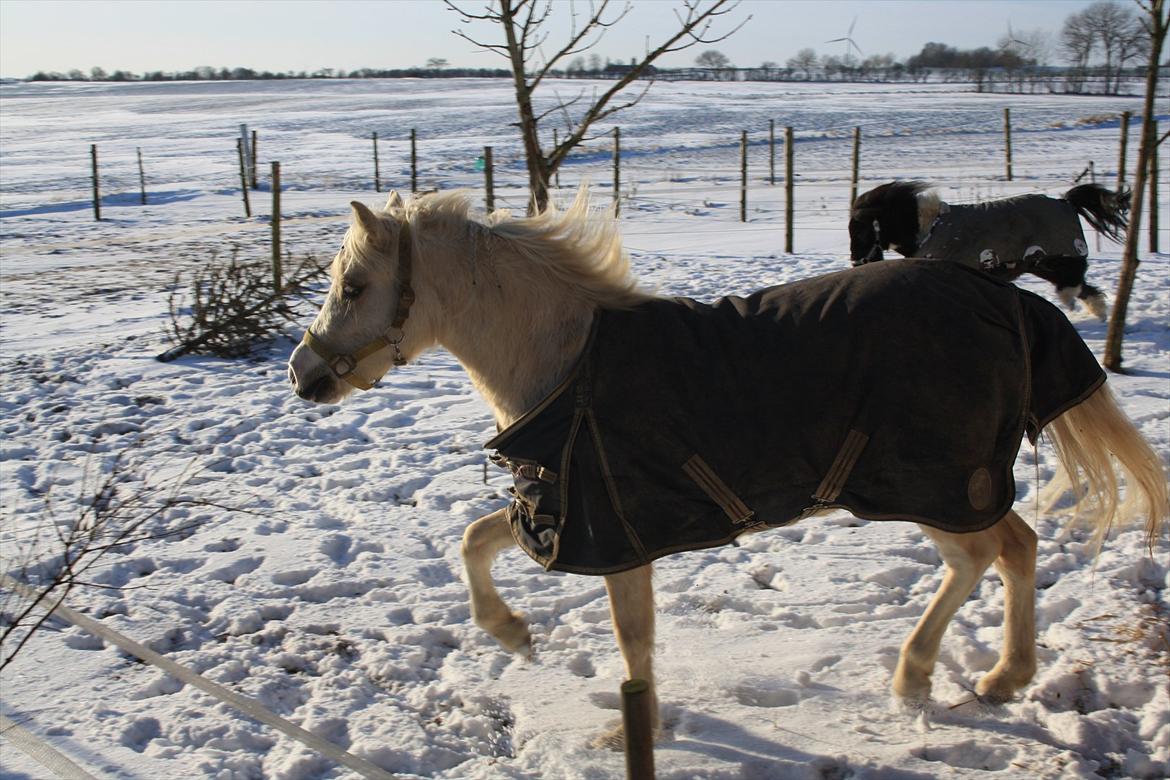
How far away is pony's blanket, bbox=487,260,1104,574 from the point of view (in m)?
2.80

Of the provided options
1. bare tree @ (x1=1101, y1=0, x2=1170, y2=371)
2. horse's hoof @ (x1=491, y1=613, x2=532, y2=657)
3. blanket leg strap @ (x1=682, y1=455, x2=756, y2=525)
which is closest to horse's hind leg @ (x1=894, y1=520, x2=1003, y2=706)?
blanket leg strap @ (x1=682, y1=455, x2=756, y2=525)

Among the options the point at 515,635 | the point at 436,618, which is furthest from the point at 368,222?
the point at 436,618

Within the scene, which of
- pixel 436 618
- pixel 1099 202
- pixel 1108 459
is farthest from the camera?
pixel 1099 202

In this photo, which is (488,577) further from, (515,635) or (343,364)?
(343,364)

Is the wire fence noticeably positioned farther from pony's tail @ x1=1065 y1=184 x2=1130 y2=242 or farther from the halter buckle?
the halter buckle

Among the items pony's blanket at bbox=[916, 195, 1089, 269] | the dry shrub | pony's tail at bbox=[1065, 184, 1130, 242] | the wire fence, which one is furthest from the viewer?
the wire fence

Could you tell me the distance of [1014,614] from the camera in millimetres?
3150

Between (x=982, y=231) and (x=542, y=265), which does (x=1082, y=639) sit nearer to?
(x=542, y=265)

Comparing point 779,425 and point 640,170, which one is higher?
point 640,170

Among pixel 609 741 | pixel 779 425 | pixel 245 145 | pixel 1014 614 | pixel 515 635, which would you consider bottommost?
pixel 609 741

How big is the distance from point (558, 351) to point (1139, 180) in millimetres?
5472

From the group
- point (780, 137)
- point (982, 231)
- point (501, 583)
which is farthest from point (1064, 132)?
point (501, 583)

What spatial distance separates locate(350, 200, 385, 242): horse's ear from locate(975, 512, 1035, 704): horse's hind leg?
224 centimetres

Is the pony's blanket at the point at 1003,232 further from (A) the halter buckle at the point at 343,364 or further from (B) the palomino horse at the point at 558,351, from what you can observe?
(A) the halter buckle at the point at 343,364
